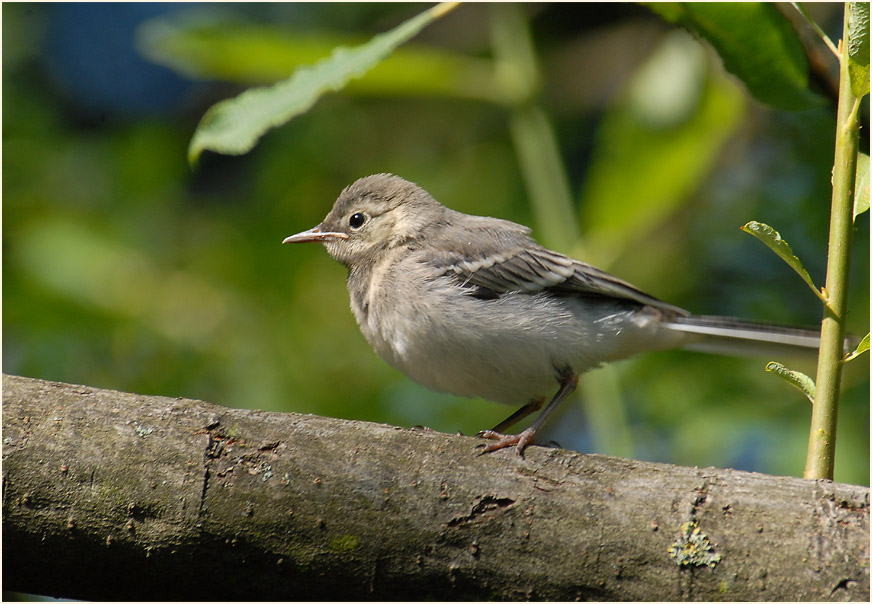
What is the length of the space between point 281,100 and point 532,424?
1.62 meters

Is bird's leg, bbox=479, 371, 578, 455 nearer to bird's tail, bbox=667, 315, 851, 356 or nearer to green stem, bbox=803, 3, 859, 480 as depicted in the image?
bird's tail, bbox=667, 315, 851, 356

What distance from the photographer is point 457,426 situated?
193 inches

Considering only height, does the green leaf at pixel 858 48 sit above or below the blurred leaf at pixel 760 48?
below

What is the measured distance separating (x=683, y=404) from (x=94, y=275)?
3.48 meters

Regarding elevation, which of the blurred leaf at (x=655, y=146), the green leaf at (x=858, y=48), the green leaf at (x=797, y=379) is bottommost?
the green leaf at (x=797, y=379)

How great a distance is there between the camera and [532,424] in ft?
11.4

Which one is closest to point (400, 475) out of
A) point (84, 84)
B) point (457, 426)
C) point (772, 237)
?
point (772, 237)

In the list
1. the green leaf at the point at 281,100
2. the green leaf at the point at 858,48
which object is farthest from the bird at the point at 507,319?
the green leaf at the point at 858,48

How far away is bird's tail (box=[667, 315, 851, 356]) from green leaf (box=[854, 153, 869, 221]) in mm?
1681

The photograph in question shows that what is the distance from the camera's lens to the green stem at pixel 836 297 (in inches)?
86.4

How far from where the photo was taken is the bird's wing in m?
4.18

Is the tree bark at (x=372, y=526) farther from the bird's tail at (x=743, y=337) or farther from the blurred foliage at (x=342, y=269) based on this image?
the bird's tail at (x=743, y=337)

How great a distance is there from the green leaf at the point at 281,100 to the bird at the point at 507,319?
1.38 meters

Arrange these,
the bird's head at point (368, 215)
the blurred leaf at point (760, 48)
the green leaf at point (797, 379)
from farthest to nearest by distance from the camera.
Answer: the bird's head at point (368, 215) → the blurred leaf at point (760, 48) → the green leaf at point (797, 379)
